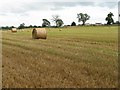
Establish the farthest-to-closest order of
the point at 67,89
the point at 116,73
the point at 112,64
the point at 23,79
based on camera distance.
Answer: the point at 112,64, the point at 116,73, the point at 23,79, the point at 67,89

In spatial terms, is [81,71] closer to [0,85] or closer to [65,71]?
[65,71]

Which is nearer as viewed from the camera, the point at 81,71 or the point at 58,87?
the point at 58,87

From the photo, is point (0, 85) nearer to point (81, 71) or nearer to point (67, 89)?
point (67, 89)

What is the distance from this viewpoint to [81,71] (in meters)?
9.21

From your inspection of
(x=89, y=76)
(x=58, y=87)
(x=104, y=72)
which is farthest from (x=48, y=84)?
(x=104, y=72)

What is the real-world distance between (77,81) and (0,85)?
207 centimetres

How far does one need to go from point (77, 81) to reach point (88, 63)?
2.82 m

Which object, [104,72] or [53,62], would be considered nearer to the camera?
[104,72]

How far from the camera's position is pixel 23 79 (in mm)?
8219

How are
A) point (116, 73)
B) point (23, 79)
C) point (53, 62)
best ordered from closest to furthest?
point (23, 79) < point (116, 73) < point (53, 62)

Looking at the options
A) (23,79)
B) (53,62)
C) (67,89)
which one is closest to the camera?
(67,89)

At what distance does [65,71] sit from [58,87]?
198 cm

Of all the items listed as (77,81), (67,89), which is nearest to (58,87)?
(67,89)

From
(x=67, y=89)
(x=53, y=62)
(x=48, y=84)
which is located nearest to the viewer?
(x=67, y=89)
